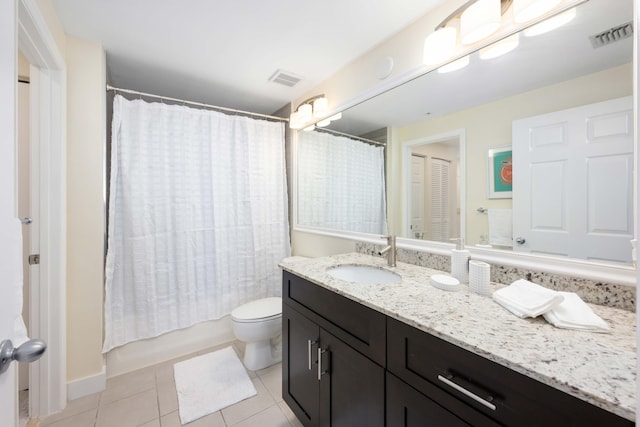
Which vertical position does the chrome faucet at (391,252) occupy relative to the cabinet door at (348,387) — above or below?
above

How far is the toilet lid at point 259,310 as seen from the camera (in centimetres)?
183

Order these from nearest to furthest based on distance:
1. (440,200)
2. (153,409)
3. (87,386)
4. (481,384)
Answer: (481,384) → (440,200) → (153,409) → (87,386)

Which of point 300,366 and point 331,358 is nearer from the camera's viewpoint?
point 331,358

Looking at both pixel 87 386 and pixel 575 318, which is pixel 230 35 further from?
pixel 87 386

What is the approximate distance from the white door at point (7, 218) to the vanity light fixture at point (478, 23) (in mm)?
1501

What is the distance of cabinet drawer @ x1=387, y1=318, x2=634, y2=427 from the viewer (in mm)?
510

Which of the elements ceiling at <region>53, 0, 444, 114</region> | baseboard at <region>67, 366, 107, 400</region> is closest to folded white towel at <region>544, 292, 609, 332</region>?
ceiling at <region>53, 0, 444, 114</region>

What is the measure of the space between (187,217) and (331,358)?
1601 millimetres

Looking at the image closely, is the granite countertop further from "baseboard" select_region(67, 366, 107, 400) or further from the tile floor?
"baseboard" select_region(67, 366, 107, 400)

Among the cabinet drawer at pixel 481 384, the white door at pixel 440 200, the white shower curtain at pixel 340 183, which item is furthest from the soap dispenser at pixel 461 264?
the white shower curtain at pixel 340 183

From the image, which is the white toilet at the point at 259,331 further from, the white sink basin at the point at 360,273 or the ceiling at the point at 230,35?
the ceiling at the point at 230,35

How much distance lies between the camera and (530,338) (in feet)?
2.20

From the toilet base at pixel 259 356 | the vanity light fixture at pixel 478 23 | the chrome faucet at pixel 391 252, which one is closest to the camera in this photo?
the vanity light fixture at pixel 478 23

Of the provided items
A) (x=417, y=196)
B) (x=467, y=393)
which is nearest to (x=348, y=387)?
(x=467, y=393)
